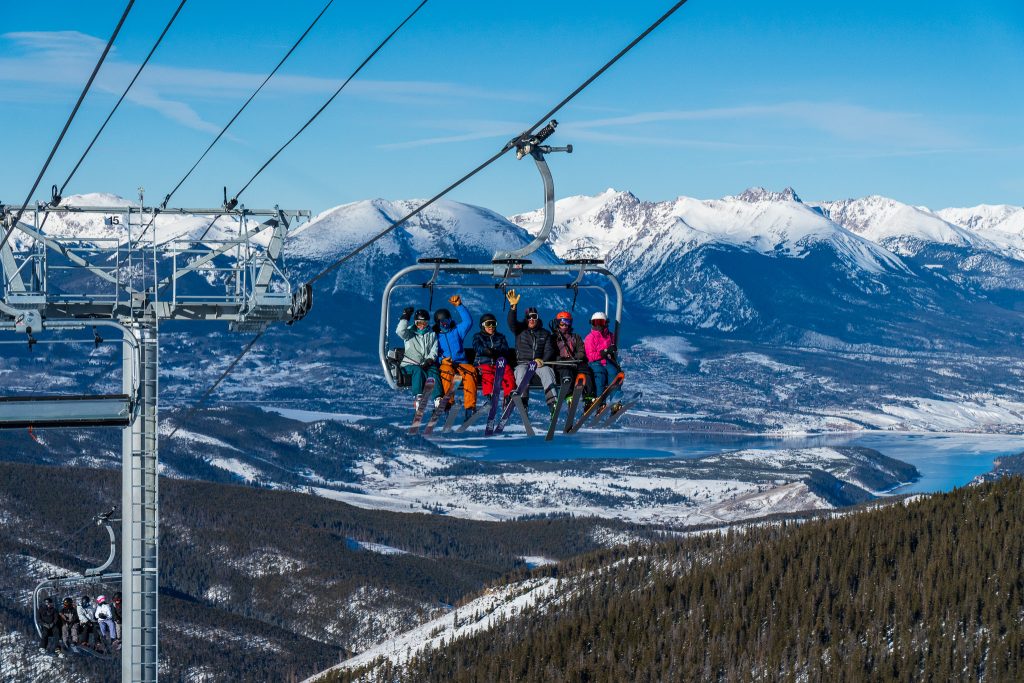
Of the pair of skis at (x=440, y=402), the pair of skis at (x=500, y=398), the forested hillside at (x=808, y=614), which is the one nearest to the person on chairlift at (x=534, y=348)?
the pair of skis at (x=500, y=398)

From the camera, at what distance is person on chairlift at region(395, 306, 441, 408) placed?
33.6m

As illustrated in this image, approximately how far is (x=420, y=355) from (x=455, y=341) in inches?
37.0

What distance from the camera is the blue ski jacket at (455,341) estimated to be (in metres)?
33.8

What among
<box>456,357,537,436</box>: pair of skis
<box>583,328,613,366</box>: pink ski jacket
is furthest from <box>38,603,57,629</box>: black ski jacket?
<box>583,328,613,366</box>: pink ski jacket

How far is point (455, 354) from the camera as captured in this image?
111ft

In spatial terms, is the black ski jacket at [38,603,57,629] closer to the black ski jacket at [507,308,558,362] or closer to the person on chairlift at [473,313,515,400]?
the person on chairlift at [473,313,515,400]

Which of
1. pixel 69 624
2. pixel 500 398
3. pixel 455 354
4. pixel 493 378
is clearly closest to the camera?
pixel 69 624

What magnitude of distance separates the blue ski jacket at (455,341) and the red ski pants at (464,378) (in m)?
0.14

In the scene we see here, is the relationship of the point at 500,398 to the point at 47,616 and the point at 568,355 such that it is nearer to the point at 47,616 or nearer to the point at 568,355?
the point at 568,355

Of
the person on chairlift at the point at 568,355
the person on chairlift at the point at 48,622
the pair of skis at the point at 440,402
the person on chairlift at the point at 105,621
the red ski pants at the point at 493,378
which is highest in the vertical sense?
the person on chairlift at the point at 568,355

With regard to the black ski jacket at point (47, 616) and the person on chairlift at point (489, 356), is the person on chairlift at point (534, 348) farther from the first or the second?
the black ski jacket at point (47, 616)

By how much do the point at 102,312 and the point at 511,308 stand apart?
942 cm

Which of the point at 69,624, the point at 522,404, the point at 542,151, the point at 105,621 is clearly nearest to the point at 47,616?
the point at 69,624

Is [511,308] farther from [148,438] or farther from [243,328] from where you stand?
[148,438]
